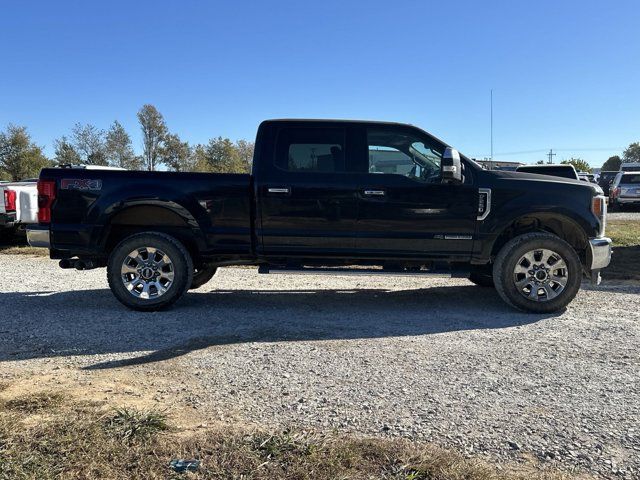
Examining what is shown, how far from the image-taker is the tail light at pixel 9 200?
35.2ft

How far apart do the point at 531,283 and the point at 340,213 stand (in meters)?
2.35

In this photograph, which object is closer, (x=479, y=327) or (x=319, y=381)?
(x=319, y=381)

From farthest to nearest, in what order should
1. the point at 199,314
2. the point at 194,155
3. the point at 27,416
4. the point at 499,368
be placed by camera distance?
the point at 194,155 < the point at 199,314 < the point at 499,368 < the point at 27,416

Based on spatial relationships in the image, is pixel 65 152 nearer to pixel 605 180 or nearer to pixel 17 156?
pixel 17 156

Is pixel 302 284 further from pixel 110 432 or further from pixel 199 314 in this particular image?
pixel 110 432

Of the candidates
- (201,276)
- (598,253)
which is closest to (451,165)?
(598,253)

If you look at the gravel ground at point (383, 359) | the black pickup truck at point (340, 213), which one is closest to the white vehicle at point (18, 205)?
the gravel ground at point (383, 359)

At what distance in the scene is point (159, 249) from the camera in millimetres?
6043

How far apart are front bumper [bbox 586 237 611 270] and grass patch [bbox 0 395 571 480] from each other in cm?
408

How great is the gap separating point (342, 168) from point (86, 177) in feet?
9.71

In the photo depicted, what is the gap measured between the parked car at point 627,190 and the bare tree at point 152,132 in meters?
40.5

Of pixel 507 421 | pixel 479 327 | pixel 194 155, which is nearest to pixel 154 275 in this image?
pixel 479 327

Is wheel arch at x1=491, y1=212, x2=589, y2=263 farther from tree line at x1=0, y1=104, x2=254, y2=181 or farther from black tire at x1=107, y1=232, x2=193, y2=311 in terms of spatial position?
tree line at x1=0, y1=104, x2=254, y2=181

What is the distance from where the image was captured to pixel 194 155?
5438 centimetres
